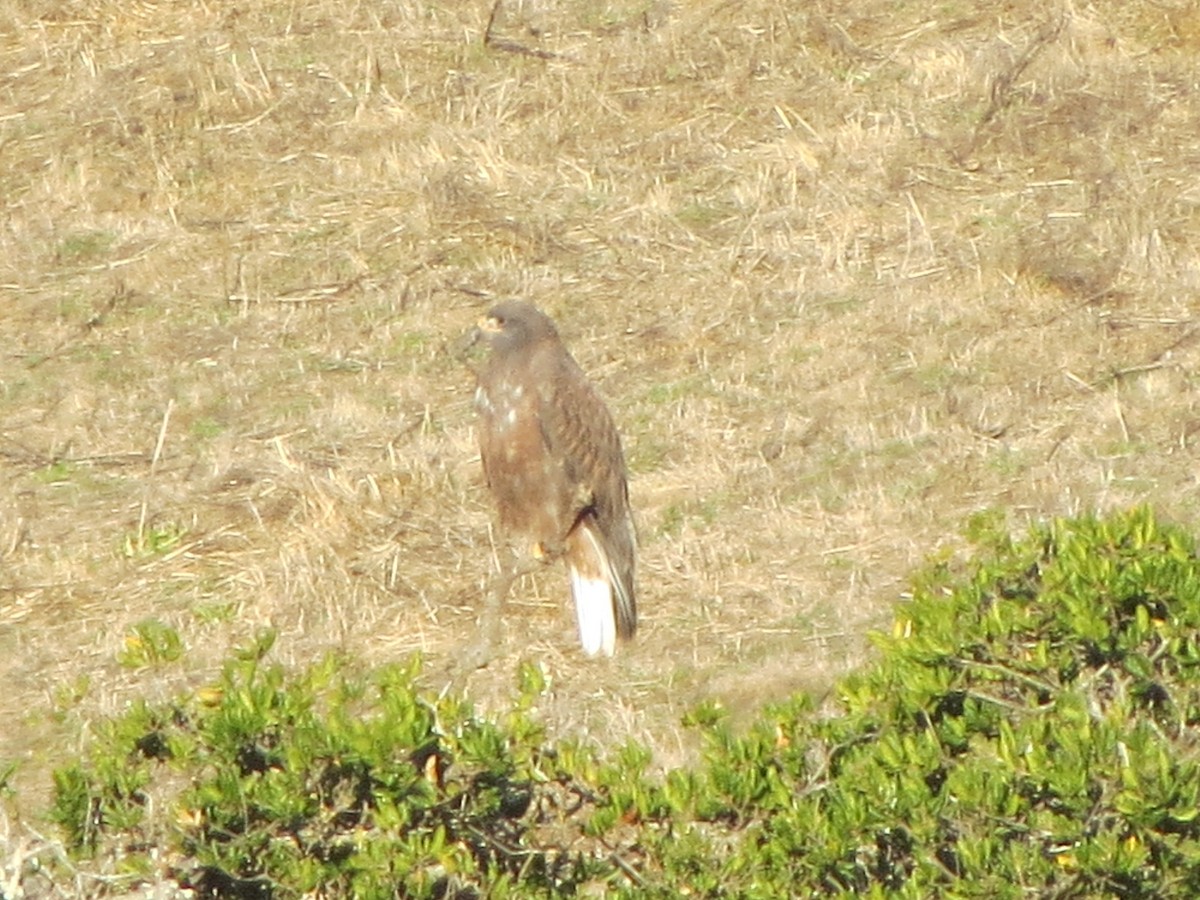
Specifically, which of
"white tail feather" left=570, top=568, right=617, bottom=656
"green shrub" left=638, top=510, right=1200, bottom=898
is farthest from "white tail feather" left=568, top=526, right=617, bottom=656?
"green shrub" left=638, top=510, right=1200, bottom=898

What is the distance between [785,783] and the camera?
430cm

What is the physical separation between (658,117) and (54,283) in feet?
10.9

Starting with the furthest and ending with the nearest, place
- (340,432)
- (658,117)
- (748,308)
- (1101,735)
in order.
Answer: (658,117) → (748,308) → (340,432) → (1101,735)

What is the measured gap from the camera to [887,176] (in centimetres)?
1123

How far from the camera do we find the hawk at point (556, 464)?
7.52m


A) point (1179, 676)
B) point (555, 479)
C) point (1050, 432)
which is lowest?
point (1050, 432)

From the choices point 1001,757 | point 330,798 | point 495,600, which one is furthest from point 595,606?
point 1001,757

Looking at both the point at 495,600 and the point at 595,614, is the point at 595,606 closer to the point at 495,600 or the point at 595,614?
the point at 595,614

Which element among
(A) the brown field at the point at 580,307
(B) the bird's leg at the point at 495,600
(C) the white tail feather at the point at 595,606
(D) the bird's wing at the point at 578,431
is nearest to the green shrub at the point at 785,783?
(B) the bird's leg at the point at 495,600

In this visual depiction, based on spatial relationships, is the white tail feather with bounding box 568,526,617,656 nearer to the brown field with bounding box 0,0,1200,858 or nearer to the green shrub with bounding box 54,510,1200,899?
the brown field with bounding box 0,0,1200,858

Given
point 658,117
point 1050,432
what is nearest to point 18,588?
point 1050,432

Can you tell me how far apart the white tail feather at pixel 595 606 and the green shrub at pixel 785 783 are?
3057mm

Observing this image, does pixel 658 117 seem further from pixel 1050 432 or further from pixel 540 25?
pixel 1050 432

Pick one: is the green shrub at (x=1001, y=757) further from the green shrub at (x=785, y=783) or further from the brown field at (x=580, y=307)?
the brown field at (x=580, y=307)
